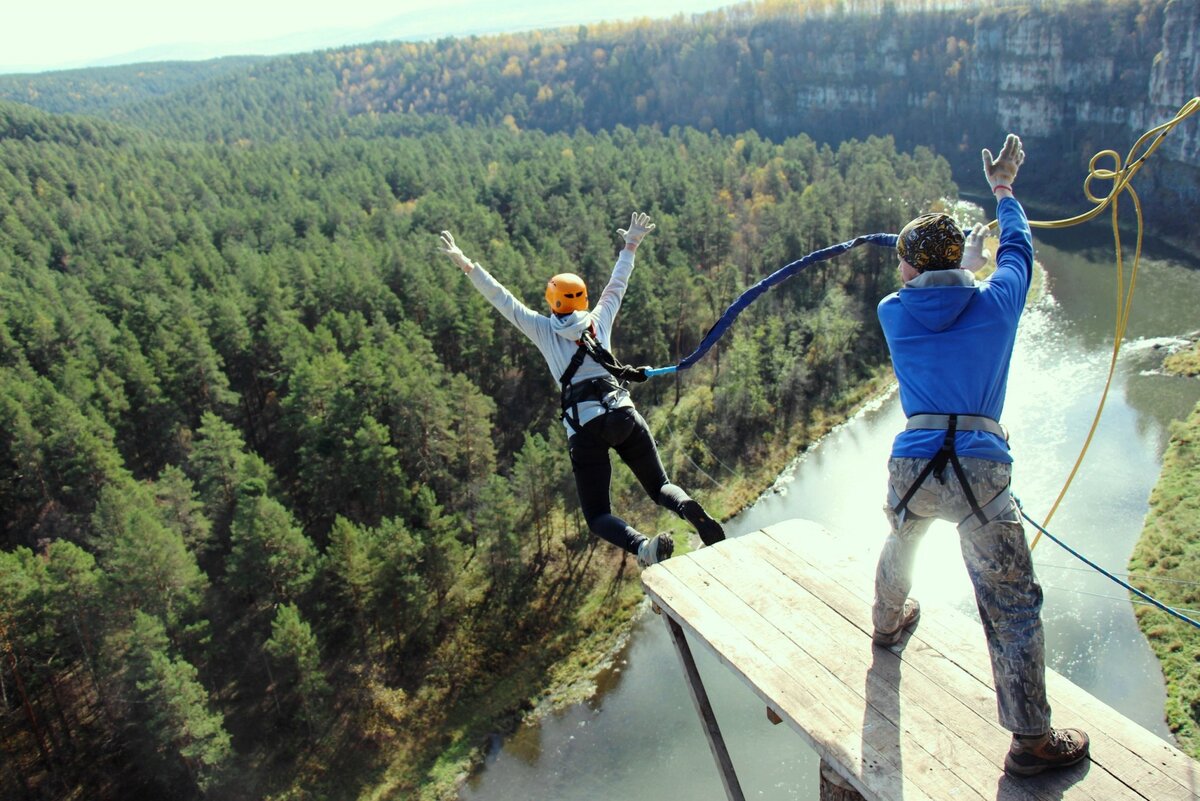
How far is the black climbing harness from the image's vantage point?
6.18 metres

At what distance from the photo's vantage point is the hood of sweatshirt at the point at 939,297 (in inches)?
160

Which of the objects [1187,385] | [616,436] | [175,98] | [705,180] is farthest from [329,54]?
[616,436]

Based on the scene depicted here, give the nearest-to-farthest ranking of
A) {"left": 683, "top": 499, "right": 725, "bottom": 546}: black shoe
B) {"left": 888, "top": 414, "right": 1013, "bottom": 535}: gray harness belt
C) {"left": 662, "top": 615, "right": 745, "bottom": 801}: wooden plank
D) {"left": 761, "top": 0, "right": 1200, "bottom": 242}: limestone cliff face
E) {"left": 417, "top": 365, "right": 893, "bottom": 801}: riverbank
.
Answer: {"left": 888, "top": 414, "right": 1013, "bottom": 535}: gray harness belt
{"left": 662, "top": 615, "right": 745, "bottom": 801}: wooden plank
{"left": 683, "top": 499, "right": 725, "bottom": 546}: black shoe
{"left": 417, "top": 365, "right": 893, "bottom": 801}: riverbank
{"left": 761, "top": 0, "right": 1200, "bottom": 242}: limestone cliff face

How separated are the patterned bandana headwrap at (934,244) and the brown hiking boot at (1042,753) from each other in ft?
7.64

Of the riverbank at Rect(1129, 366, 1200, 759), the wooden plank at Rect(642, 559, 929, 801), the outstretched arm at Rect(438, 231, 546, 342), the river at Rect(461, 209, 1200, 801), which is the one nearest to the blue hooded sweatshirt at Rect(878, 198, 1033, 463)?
the wooden plank at Rect(642, 559, 929, 801)

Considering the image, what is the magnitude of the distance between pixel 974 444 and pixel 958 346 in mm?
496

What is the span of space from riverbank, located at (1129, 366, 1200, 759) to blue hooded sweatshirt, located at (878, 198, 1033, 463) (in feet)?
47.0

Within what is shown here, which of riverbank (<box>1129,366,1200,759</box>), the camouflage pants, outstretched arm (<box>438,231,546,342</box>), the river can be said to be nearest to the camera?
the camouflage pants

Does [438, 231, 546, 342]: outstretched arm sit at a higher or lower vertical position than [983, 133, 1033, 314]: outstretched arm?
lower

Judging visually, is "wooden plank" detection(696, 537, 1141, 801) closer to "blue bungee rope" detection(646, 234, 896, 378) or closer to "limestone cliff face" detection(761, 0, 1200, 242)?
"blue bungee rope" detection(646, 234, 896, 378)

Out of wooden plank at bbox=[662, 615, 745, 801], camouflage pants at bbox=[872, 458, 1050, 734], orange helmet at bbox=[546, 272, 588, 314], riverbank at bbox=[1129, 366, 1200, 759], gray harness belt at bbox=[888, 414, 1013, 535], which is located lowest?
riverbank at bbox=[1129, 366, 1200, 759]

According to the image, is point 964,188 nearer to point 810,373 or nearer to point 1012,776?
point 810,373

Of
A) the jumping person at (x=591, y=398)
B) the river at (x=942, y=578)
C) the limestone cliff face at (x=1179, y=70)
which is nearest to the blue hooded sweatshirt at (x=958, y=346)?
the river at (x=942, y=578)

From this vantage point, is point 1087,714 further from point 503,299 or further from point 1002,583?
point 503,299
